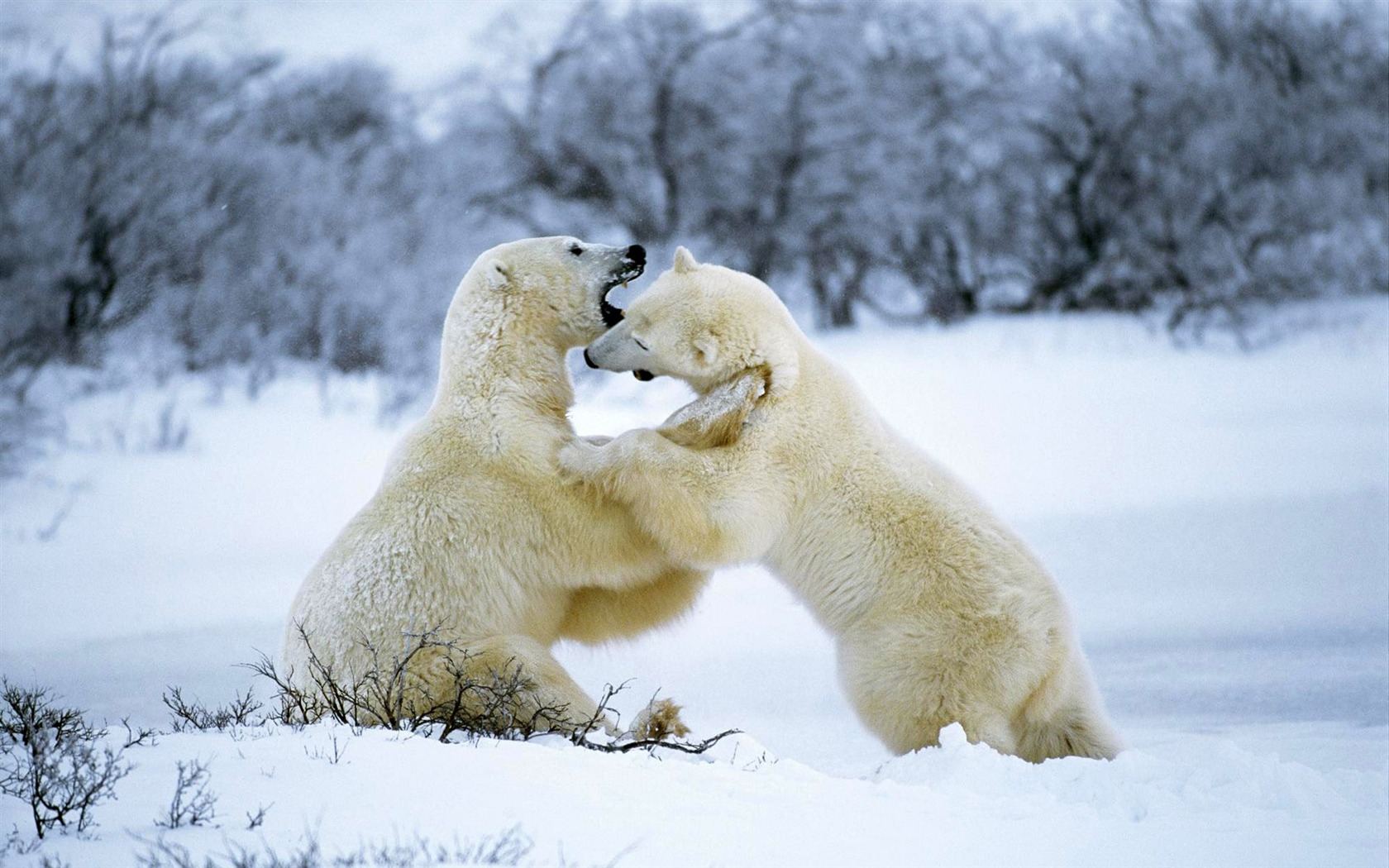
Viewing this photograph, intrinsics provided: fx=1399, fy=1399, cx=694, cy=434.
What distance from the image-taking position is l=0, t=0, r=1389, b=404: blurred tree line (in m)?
12.1

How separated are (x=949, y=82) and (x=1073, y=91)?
1.79 meters

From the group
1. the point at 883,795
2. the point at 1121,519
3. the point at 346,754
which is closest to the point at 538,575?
the point at 346,754

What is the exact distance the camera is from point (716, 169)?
15492 millimetres

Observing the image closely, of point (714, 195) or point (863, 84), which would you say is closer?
point (714, 195)

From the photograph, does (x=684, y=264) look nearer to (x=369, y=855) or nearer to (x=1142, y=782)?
(x=1142, y=782)

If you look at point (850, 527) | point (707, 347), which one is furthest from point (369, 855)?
point (707, 347)

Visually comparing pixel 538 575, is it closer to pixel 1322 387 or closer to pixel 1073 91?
pixel 1322 387

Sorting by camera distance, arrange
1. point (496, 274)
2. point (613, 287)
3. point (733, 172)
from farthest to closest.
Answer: point (733, 172) < point (613, 287) < point (496, 274)

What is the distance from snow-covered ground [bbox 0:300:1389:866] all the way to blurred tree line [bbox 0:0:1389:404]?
98 cm

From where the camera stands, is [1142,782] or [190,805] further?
[1142,782]

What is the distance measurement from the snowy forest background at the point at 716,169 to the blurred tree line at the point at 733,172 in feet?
0.13

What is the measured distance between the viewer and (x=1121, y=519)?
27.0ft

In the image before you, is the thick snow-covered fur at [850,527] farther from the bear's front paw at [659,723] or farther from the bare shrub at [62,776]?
the bare shrub at [62,776]

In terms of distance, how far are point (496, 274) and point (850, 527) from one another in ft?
4.18
